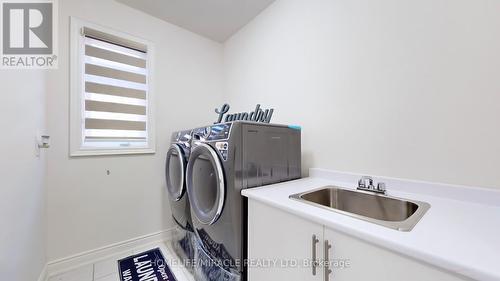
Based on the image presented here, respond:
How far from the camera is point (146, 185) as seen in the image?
7.02 feet

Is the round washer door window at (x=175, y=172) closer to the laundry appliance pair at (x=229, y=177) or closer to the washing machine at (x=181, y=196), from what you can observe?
the washing machine at (x=181, y=196)

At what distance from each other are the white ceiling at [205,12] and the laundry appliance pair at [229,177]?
1496 mm

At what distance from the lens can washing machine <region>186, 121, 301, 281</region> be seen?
3.68ft

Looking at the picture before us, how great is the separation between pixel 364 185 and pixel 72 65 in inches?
103

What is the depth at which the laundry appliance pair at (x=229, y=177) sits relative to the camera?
1.12 m

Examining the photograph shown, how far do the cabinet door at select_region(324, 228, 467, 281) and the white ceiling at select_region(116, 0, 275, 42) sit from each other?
2.27 meters

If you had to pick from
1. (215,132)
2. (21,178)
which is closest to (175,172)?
(215,132)

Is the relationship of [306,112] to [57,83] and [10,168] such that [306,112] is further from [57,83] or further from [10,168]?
[57,83]

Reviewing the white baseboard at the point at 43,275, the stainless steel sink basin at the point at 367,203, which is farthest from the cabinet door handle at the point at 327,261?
the white baseboard at the point at 43,275

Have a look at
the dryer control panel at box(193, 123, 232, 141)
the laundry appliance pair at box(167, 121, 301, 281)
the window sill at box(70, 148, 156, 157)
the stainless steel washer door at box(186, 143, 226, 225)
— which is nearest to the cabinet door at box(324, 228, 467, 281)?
the laundry appliance pair at box(167, 121, 301, 281)

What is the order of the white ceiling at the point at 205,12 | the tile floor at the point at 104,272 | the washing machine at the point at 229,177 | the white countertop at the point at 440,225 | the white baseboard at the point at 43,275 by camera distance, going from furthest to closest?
the white ceiling at the point at 205,12, the tile floor at the point at 104,272, the white baseboard at the point at 43,275, the washing machine at the point at 229,177, the white countertop at the point at 440,225

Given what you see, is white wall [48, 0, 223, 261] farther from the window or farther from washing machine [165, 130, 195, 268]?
washing machine [165, 130, 195, 268]

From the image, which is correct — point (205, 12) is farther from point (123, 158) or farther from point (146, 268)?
point (146, 268)

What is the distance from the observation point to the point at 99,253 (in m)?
1.85
